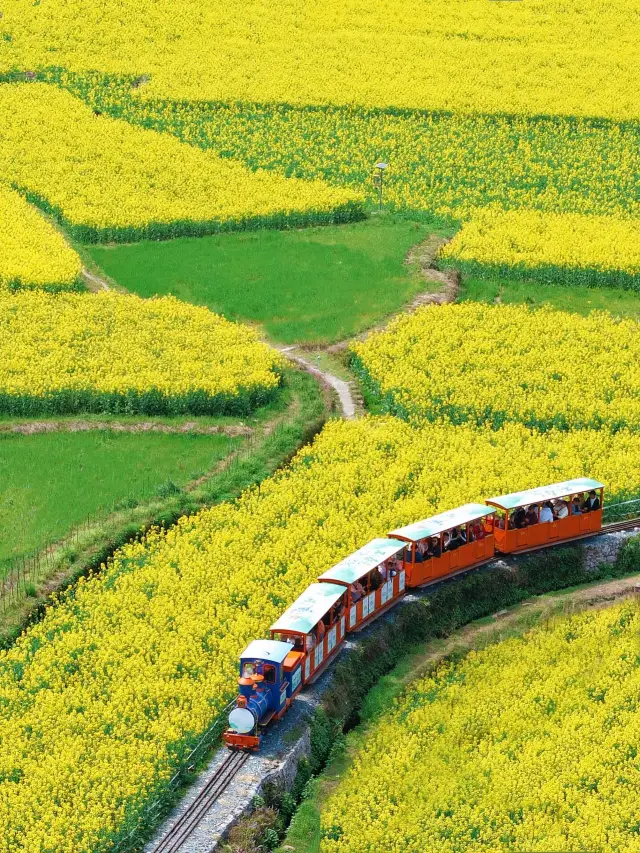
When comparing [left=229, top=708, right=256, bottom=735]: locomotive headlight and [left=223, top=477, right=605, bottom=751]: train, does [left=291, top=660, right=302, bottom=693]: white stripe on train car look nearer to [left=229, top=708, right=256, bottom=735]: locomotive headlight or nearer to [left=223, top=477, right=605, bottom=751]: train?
[left=223, top=477, right=605, bottom=751]: train

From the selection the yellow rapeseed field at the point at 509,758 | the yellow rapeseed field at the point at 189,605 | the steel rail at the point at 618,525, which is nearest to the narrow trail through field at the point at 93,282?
the yellow rapeseed field at the point at 189,605

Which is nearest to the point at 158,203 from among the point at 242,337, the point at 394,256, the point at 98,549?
the point at 394,256

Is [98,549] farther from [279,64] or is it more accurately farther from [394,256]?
[279,64]

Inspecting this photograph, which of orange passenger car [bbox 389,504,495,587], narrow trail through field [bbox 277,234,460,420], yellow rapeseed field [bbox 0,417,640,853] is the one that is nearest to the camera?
yellow rapeseed field [bbox 0,417,640,853]

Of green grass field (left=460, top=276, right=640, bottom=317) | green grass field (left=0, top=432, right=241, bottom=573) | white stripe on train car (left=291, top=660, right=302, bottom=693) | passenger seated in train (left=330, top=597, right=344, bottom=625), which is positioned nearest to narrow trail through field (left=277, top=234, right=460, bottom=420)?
green grass field (left=460, top=276, right=640, bottom=317)

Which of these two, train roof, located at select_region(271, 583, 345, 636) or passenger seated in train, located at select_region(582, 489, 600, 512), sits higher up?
train roof, located at select_region(271, 583, 345, 636)

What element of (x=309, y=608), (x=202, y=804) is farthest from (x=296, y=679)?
(x=202, y=804)
